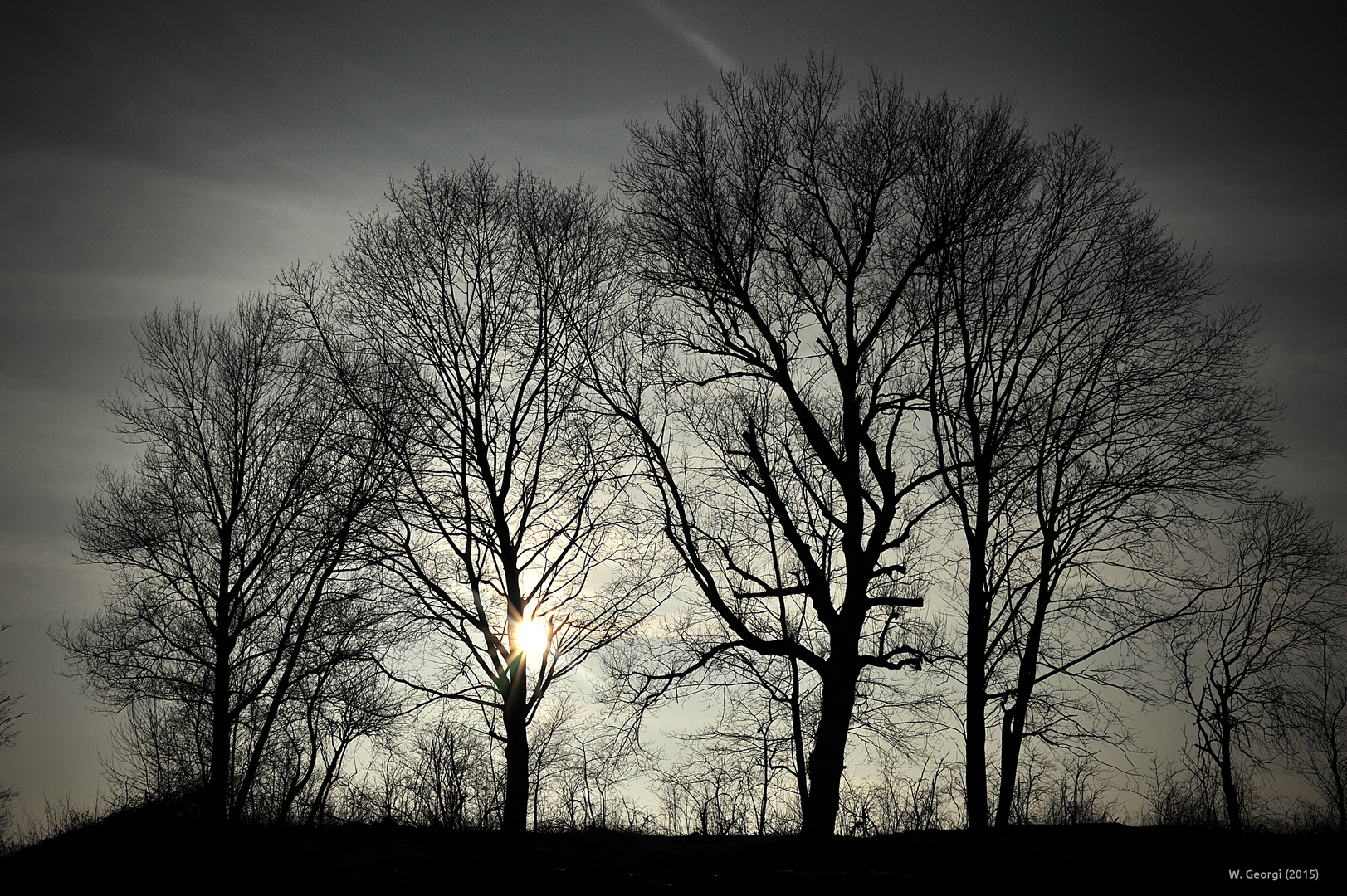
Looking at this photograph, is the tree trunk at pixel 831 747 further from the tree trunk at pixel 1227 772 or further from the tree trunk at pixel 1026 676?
the tree trunk at pixel 1227 772

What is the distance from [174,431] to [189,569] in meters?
3.33

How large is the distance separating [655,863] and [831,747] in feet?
14.0

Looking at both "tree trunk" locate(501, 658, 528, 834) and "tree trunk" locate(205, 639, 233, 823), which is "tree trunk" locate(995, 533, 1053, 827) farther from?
"tree trunk" locate(205, 639, 233, 823)

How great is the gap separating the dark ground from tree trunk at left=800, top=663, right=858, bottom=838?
249cm

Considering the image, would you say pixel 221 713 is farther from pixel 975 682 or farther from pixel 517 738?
pixel 975 682

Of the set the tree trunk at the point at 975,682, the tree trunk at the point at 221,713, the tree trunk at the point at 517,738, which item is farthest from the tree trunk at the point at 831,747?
the tree trunk at the point at 221,713

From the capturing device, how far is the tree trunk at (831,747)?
43.7 feet

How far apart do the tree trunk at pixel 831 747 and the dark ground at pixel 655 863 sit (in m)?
2.49

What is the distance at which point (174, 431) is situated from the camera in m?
20.4

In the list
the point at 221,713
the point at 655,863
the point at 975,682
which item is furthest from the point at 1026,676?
the point at 221,713

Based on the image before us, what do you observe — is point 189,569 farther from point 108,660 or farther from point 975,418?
point 975,418

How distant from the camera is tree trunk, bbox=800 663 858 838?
13.3 m

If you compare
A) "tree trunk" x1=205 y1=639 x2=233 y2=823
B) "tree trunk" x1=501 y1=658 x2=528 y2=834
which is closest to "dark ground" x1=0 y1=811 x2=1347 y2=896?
"tree trunk" x1=501 y1=658 x2=528 y2=834

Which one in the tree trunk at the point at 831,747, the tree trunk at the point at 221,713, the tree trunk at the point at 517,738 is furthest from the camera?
the tree trunk at the point at 221,713
